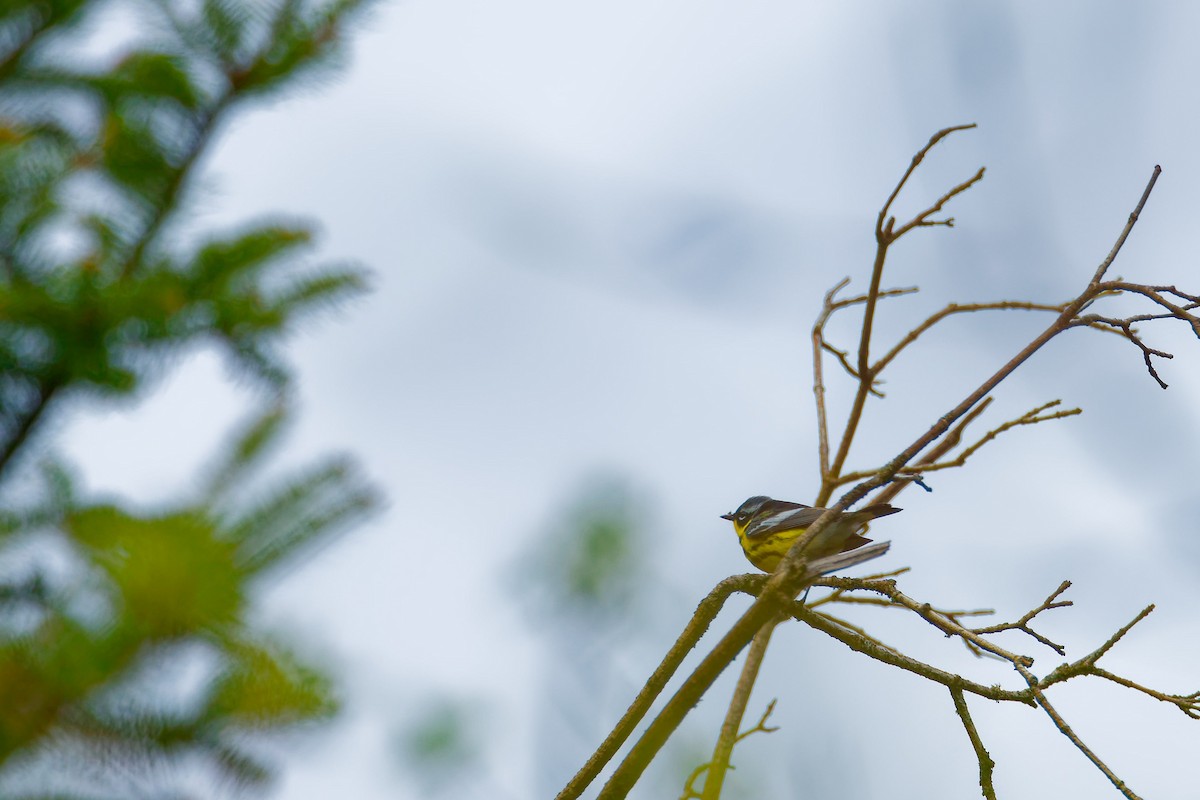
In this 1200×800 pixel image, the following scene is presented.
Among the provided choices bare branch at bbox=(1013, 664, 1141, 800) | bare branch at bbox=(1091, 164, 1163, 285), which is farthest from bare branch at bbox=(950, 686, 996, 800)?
bare branch at bbox=(1091, 164, 1163, 285)

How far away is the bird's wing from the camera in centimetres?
253

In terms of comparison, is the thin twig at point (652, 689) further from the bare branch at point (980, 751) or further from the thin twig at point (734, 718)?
the bare branch at point (980, 751)

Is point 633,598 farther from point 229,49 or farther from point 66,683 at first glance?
point 229,49

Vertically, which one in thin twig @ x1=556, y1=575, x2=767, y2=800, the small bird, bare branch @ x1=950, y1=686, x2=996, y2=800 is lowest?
thin twig @ x1=556, y1=575, x2=767, y2=800

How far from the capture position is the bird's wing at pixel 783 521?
2.53 m

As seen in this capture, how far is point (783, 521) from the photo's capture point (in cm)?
264

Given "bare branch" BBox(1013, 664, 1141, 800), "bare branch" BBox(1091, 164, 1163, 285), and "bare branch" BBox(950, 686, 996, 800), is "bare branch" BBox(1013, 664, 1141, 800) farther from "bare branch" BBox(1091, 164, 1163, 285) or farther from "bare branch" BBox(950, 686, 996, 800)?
"bare branch" BBox(1091, 164, 1163, 285)

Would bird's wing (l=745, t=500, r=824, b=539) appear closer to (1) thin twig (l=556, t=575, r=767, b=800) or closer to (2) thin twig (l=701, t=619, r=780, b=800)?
(2) thin twig (l=701, t=619, r=780, b=800)

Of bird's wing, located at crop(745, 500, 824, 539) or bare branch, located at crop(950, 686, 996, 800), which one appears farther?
bird's wing, located at crop(745, 500, 824, 539)

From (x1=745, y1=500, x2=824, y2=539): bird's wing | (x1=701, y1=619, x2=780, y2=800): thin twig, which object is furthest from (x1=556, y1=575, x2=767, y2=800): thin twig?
(x1=745, y1=500, x2=824, y2=539): bird's wing

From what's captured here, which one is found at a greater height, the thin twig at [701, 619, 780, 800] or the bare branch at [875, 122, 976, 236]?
the bare branch at [875, 122, 976, 236]

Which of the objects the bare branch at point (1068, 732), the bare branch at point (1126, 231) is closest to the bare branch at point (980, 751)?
the bare branch at point (1068, 732)

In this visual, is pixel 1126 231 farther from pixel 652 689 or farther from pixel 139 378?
pixel 139 378

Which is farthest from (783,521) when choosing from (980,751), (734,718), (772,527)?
(980,751)
